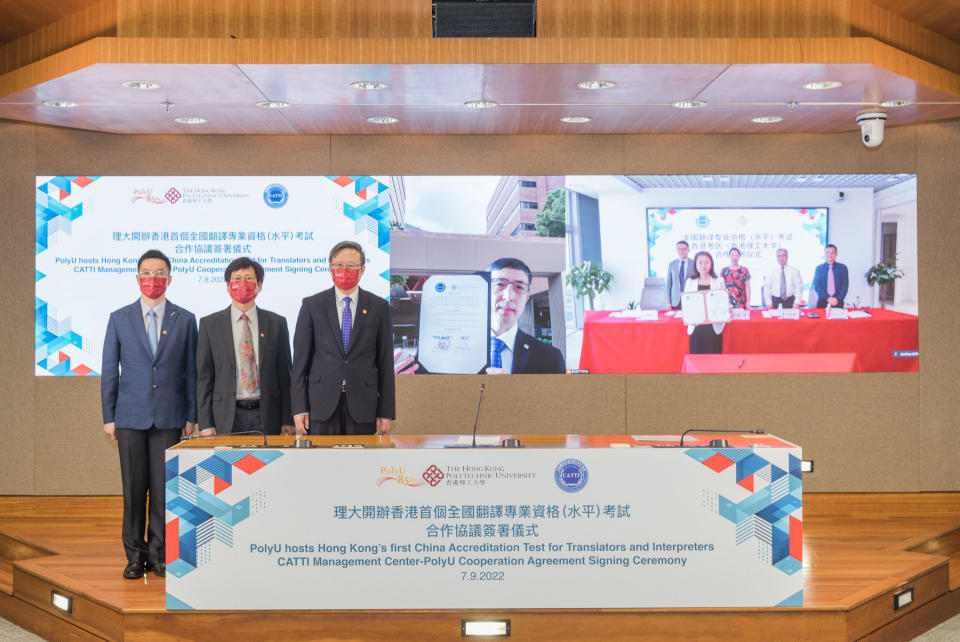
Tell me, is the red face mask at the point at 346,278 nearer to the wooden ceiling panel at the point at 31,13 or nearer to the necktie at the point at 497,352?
the necktie at the point at 497,352

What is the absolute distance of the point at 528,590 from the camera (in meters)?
3.79

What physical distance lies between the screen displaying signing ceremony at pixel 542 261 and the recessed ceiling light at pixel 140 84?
1.44m

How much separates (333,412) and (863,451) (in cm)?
375

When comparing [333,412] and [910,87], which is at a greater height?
[910,87]

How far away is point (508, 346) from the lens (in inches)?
252

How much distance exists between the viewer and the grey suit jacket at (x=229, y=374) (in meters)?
4.84

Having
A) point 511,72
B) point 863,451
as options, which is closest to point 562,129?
point 511,72

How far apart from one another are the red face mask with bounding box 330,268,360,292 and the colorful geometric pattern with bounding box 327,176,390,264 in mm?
830

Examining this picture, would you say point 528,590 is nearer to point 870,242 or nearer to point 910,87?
point 910,87

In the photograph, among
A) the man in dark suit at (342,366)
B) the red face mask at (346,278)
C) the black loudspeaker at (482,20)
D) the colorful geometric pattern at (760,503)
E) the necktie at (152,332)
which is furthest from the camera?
the red face mask at (346,278)

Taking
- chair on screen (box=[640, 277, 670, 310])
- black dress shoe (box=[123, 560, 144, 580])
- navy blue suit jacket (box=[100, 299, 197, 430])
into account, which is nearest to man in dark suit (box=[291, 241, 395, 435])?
navy blue suit jacket (box=[100, 299, 197, 430])

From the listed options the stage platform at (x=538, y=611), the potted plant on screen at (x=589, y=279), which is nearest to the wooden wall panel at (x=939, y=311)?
the stage platform at (x=538, y=611)

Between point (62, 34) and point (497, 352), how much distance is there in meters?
3.29

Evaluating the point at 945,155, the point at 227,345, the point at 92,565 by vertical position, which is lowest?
the point at 92,565
